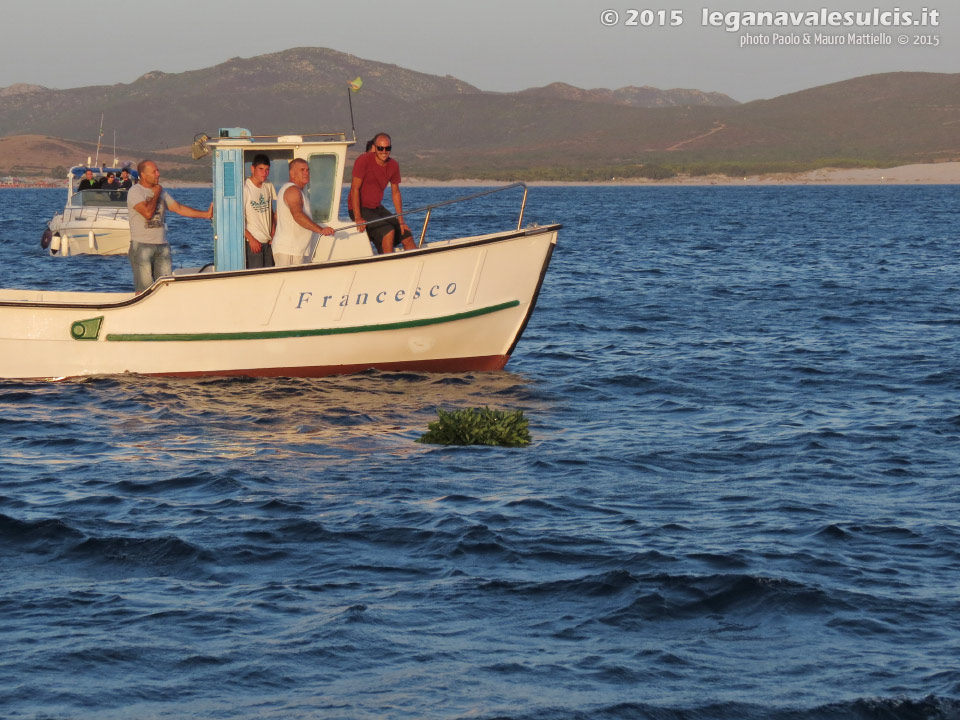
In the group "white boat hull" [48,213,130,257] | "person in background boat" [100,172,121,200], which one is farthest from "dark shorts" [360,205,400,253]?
"person in background boat" [100,172,121,200]

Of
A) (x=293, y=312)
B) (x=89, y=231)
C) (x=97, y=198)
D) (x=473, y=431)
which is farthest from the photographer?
(x=97, y=198)

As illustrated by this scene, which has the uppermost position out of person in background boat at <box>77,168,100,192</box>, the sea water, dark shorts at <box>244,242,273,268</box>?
person in background boat at <box>77,168,100,192</box>

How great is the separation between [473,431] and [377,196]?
4.59 m

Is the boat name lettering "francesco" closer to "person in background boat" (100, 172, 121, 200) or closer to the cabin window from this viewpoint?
the cabin window

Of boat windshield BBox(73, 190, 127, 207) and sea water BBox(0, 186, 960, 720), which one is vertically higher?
boat windshield BBox(73, 190, 127, 207)

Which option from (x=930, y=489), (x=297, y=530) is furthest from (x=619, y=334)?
(x=297, y=530)

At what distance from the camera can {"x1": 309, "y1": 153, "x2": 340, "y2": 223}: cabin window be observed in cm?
1647

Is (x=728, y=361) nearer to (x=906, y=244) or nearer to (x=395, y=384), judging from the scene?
(x=395, y=384)

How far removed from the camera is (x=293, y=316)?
600 inches

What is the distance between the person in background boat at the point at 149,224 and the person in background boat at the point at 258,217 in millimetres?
492

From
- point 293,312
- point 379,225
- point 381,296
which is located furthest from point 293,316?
point 379,225

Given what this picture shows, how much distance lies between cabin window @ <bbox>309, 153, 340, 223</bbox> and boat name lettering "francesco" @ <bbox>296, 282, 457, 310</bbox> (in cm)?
167

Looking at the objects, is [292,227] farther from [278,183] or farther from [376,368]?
[376,368]

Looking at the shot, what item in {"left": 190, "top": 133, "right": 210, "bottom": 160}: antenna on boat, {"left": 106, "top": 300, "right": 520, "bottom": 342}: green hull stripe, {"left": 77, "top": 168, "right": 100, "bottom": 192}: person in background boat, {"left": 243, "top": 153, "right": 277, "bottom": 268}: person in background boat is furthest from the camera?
{"left": 77, "top": 168, "right": 100, "bottom": 192}: person in background boat
